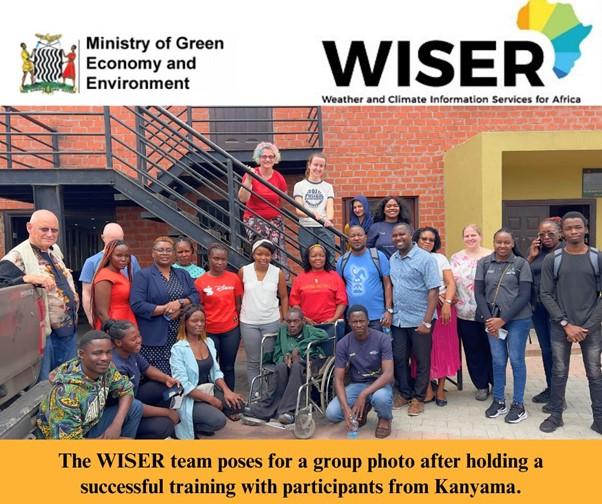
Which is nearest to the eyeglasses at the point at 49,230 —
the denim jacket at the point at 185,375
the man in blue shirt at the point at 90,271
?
the man in blue shirt at the point at 90,271

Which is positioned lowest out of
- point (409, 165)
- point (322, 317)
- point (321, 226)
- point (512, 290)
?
point (322, 317)

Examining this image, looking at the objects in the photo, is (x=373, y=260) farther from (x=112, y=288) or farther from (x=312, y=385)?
(x=112, y=288)

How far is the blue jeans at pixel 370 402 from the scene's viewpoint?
395 cm

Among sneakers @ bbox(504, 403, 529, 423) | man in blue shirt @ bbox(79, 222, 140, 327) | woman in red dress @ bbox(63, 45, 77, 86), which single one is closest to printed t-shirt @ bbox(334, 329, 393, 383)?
sneakers @ bbox(504, 403, 529, 423)

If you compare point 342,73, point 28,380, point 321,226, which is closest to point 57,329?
point 28,380

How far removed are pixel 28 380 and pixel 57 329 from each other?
497 millimetres

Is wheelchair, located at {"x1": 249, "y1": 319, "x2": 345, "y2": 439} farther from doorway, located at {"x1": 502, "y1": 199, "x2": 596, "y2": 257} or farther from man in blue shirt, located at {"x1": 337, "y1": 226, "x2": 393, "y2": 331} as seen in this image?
doorway, located at {"x1": 502, "y1": 199, "x2": 596, "y2": 257}

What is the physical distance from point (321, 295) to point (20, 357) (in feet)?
8.27

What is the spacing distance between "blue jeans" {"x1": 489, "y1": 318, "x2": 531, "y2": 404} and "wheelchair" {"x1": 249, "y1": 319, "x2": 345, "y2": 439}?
1461mm

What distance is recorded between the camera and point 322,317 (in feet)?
14.8

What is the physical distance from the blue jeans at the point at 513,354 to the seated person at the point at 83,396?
324 cm

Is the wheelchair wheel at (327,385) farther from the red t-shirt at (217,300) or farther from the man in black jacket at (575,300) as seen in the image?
the man in black jacket at (575,300)

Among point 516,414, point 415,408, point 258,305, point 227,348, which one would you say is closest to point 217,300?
point 258,305

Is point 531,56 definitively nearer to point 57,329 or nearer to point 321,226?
point 321,226
